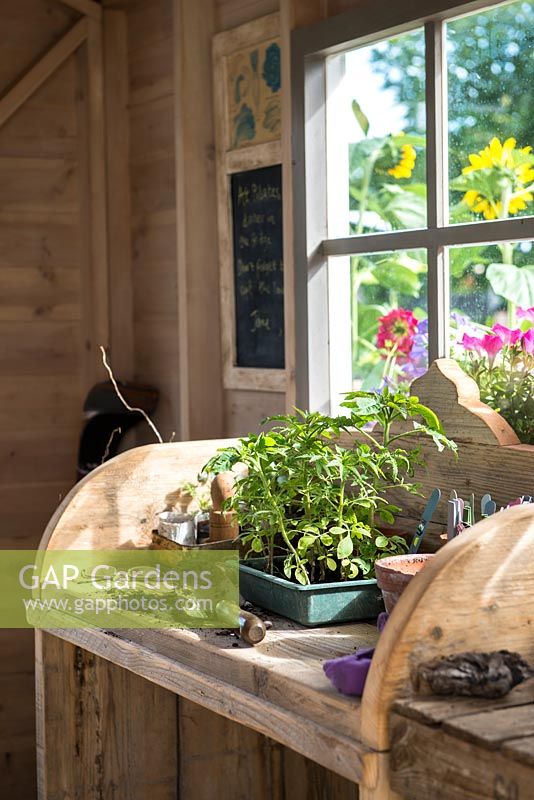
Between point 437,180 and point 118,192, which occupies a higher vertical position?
point 118,192

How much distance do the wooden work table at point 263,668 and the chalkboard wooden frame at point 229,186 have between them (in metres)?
0.75

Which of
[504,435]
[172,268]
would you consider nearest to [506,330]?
[504,435]

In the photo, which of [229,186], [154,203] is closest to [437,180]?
[229,186]

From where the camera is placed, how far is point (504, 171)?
2330 mm

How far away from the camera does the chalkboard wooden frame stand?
3.06 metres

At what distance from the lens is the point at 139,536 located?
7.74ft

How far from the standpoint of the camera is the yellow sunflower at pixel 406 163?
2.57 metres

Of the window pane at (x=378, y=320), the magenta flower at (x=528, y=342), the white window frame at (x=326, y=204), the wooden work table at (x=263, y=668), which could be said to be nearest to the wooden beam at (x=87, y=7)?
the white window frame at (x=326, y=204)

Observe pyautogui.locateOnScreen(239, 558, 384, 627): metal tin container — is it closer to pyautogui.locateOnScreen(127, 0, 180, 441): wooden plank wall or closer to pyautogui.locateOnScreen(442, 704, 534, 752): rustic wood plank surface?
pyautogui.locateOnScreen(442, 704, 534, 752): rustic wood plank surface

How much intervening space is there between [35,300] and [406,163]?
1.62 m

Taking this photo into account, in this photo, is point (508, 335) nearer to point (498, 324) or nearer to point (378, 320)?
point (498, 324)

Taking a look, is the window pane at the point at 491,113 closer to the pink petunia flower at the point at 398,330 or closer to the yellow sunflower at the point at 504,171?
the yellow sunflower at the point at 504,171

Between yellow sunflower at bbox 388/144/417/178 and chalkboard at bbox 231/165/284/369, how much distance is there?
0.48 meters

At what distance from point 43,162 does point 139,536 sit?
1813 millimetres
